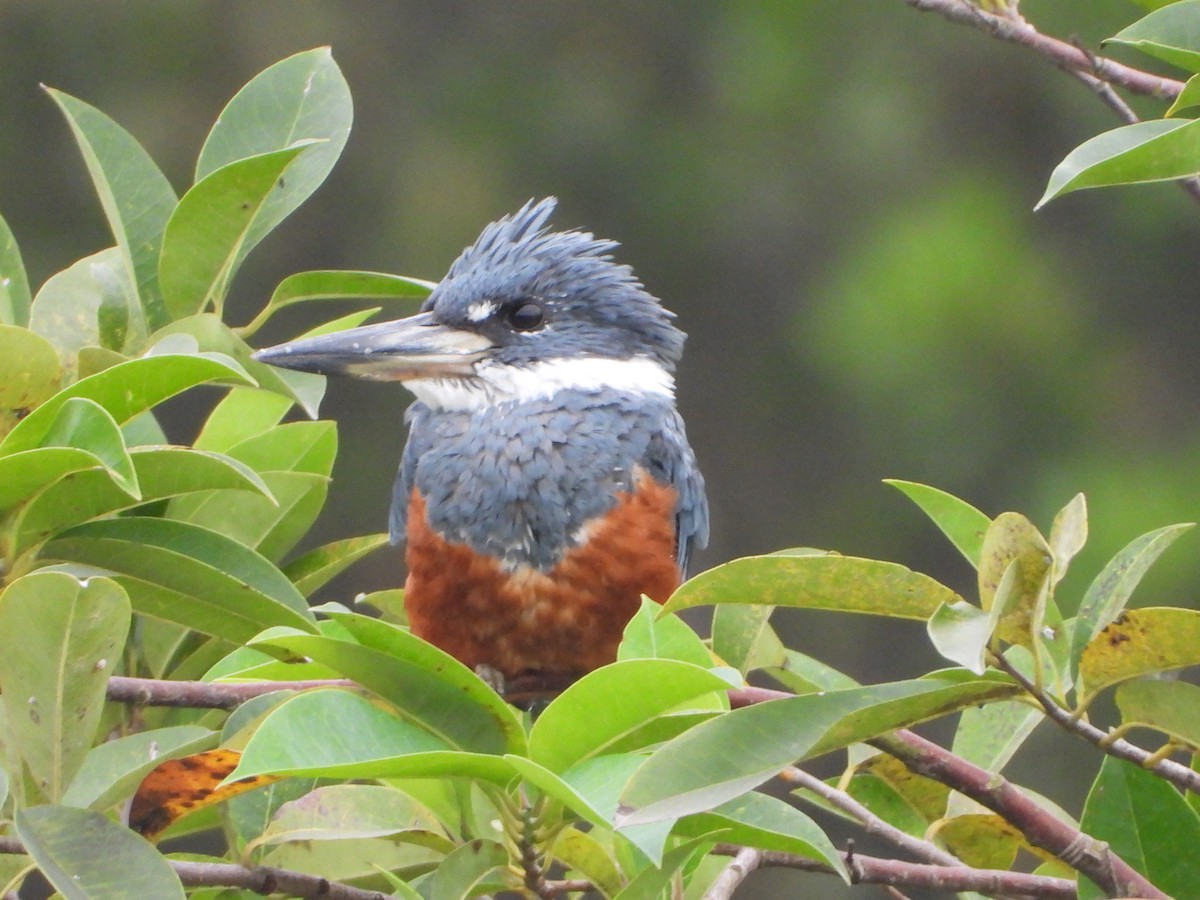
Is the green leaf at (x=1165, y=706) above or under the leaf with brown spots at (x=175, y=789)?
above

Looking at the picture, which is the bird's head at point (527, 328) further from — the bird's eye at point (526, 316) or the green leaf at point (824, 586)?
the green leaf at point (824, 586)

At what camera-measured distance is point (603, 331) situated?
9.45 ft

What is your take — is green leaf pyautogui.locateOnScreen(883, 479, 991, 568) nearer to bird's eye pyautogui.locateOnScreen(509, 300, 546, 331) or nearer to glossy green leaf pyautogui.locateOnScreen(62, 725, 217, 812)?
glossy green leaf pyautogui.locateOnScreen(62, 725, 217, 812)

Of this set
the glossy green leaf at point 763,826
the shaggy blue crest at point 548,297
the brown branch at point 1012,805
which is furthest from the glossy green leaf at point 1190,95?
the shaggy blue crest at point 548,297

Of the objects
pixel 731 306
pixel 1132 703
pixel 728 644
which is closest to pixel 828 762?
pixel 731 306

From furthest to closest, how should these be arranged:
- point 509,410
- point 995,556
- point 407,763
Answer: point 509,410 < point 995,556 < point 407,763

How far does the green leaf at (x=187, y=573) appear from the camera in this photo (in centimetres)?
175

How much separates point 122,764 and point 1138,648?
906 millimetres

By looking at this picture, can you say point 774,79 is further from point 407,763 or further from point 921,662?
point 407,763

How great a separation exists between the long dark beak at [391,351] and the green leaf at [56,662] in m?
0.75

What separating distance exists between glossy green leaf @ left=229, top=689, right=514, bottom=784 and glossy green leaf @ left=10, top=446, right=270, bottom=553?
33cm

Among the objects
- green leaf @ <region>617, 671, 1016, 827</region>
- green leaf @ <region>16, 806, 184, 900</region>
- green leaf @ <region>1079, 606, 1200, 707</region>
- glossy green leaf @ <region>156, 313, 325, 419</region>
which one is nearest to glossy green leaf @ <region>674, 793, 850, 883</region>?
green leaf @ <region>617, 671, 1016, 827</region>

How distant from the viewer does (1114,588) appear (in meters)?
1.51

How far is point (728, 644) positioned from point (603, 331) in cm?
94
